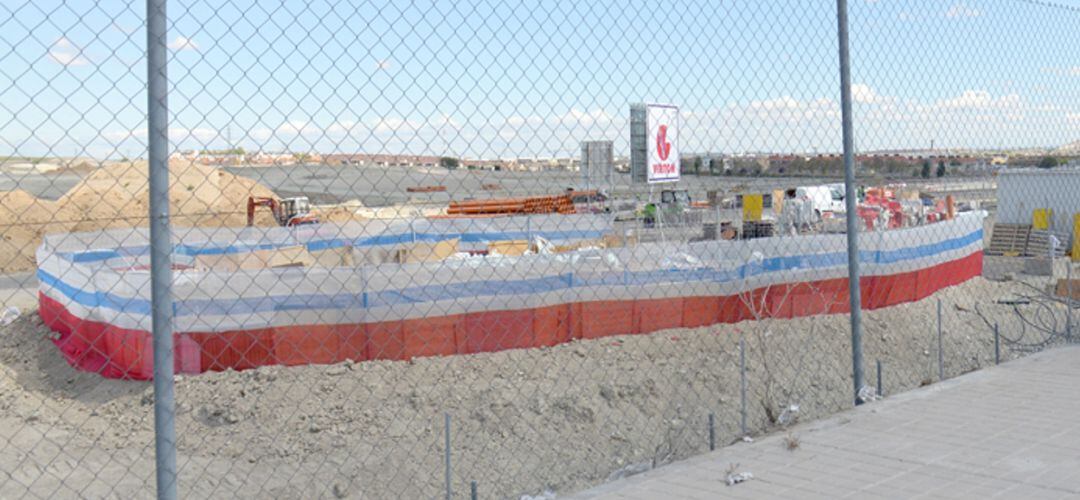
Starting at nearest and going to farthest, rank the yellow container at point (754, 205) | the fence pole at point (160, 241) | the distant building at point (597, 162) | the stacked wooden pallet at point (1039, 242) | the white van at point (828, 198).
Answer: the fence pole at point (160, 241), the distant building at point (597, 162), the yellow container at point (754, 205), the stacked wooden pallet at point (1039, 242), the white van at point (828, 198)

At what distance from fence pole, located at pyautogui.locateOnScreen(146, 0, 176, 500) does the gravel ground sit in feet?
17.9

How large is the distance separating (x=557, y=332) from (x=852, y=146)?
8076 mm

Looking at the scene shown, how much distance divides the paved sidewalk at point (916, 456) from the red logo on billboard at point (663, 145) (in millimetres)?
1944

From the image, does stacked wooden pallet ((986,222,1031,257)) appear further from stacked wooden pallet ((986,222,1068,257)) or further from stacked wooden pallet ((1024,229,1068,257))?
stacked wooden pallet ((1024,229,1068,257))

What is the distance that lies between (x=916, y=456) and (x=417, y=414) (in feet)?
24.0

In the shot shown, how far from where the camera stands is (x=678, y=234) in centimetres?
2439

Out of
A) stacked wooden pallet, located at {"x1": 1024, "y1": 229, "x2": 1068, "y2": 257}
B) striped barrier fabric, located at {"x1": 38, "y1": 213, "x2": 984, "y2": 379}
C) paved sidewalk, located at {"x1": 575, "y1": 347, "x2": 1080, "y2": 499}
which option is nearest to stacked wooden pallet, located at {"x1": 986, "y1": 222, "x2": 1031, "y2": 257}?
stacked wooden pallet, located at {"x1": 1024, "y1": 229, "x2": 1068, "y2": 257}

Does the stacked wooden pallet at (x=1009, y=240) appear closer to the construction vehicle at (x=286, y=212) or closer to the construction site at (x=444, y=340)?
the construction site at (x=444, y=340)

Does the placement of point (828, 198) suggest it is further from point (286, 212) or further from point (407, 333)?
point (407, 333)

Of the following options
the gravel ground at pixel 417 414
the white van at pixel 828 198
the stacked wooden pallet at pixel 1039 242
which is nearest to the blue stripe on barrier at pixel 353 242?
the gravel ground at pixel 417 414

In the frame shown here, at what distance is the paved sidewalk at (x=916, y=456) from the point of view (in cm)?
428

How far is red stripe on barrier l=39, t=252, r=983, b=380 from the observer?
12.2 meters

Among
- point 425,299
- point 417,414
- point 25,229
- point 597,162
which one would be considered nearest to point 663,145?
point 597,162

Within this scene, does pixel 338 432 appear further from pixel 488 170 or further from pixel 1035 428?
pixel 1035 428
